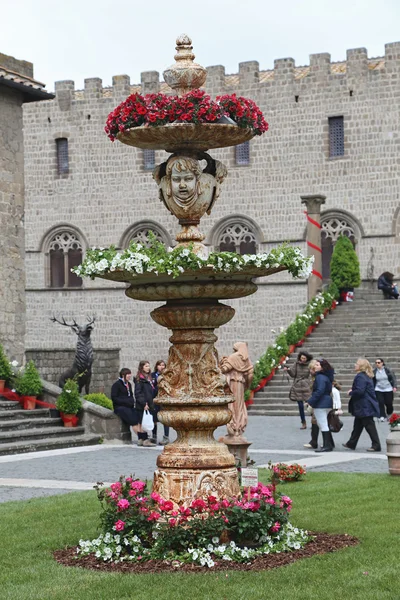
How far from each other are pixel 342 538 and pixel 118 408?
11602mm

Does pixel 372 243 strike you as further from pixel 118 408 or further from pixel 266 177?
pixel 118 408

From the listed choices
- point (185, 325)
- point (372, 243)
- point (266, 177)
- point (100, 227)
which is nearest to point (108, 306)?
point (100, 227)

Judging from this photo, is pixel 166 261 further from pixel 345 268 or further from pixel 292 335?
pixel 345 268

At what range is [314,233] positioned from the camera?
38.4 m

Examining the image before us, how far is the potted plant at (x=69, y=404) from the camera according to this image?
73.8 ft

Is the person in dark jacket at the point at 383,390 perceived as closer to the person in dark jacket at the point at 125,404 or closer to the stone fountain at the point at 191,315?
the person in dark jacket at the point at 125,404

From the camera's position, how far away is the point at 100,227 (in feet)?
151

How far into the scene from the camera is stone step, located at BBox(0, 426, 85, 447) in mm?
20969

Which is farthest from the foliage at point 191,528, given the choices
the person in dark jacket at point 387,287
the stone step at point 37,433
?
the person in dark jacket at point 387,287

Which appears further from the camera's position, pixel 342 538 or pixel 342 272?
pixel 342 272

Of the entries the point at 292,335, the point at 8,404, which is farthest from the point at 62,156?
the point at 8,404

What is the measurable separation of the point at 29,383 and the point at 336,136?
22.1 meters

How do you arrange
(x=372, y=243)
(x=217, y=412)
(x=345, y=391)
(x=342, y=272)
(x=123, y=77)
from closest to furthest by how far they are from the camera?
(x=217, y=412) < (x=345, y=391) < (x=342, y=272) < (x=372, y=243) < (x=123, y=77)

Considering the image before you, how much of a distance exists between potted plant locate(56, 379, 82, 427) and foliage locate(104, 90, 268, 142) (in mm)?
12413
